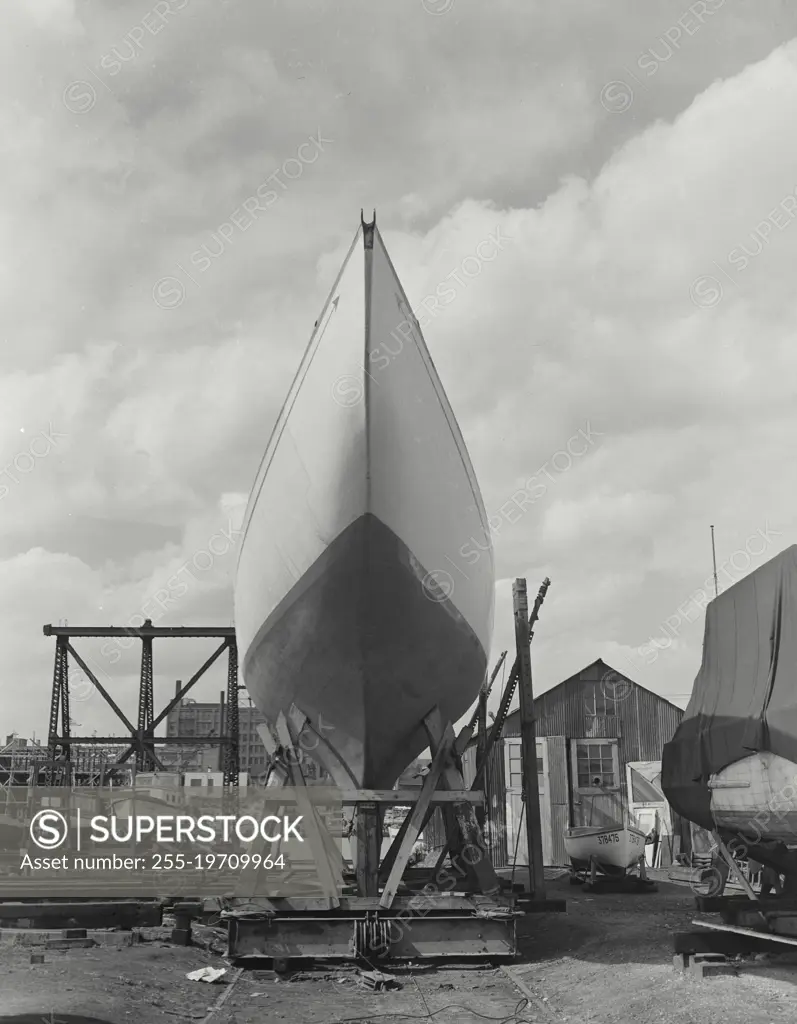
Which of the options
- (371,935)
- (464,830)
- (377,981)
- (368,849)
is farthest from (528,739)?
(377,981)

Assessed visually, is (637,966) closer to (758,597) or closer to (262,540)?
(758,597)

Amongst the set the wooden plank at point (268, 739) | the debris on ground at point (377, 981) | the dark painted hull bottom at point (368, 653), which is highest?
the dark painted hull bottom at point (368, 653)

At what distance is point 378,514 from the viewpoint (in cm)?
818

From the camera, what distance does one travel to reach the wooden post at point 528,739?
11.9 metres

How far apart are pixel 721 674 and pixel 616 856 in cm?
901

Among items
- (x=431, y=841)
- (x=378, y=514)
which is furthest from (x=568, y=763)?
(x=378, y=514)

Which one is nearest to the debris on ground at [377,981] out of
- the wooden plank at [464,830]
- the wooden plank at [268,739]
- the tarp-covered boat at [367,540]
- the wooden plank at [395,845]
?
the wooden plank at [395,845]

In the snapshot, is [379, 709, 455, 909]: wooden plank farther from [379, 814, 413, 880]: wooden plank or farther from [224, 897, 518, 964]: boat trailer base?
[224, 897, 518, 964]: boat trailer base

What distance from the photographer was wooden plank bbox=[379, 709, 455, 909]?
328 inches

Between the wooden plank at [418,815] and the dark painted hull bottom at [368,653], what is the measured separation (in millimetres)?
405

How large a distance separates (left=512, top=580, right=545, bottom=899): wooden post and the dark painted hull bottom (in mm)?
2589

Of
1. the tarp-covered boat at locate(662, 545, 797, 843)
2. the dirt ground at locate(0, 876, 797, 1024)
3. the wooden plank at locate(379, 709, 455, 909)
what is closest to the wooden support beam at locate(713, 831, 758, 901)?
the tarp-covered boat at locate(662, 545, 797, 843)

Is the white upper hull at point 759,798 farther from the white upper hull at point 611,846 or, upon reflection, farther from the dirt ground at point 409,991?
the white upper hull at point 611,846

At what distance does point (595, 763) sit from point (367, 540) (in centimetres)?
1651
